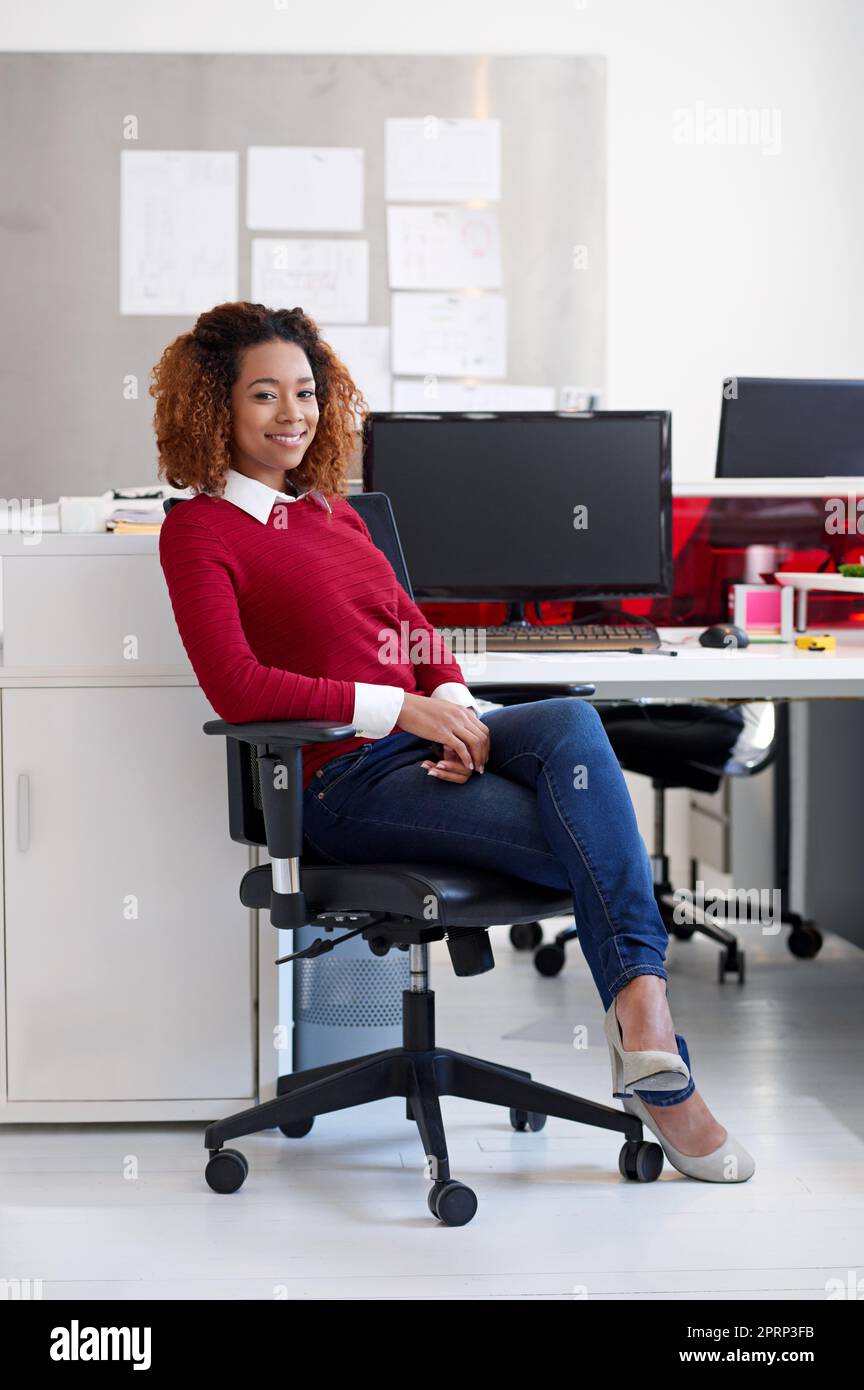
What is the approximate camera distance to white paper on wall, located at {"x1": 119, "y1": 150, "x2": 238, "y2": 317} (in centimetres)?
369

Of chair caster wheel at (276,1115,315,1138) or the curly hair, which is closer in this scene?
the curly hair

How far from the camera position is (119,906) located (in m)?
2.19

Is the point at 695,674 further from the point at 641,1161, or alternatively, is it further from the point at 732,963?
the point at 732,963

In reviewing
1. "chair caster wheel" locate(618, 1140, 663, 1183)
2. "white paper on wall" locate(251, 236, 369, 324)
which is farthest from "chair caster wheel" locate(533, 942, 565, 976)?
"white paper on wall" locate(251, 236, 369, 324)

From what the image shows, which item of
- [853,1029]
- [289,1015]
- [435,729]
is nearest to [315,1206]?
[289,1015]

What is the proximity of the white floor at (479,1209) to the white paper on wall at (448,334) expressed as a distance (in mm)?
1949

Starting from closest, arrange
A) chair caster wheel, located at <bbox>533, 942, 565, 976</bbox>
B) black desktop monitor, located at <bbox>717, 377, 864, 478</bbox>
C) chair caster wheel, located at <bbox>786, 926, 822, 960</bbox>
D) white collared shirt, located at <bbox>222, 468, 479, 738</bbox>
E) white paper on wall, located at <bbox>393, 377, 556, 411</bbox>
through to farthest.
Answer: white collared shirt, located at <bbox>222, 468, 479, 738</bbox> → black desktop monitor, located at <bbox>717, 377, 864, 478</bbox> → chair caster wheel, located at <bbox>533, 942, 565, 976</bbox> → chair caster wheel, located at <bbox>786, 926, 822, 960</bbox> → white paper on wall, located at <bbox>393, 377, 556, 411</bbox>

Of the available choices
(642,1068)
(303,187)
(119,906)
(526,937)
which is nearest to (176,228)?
(303,187)

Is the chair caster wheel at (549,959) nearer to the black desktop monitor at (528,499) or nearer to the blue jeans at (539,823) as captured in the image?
the black desktop monitor at (528,499)

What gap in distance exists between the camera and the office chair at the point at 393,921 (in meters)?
1.75

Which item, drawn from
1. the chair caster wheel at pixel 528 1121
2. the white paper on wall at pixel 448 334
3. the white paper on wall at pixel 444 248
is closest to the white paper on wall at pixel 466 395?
the white paper on wall at pixel 448 334

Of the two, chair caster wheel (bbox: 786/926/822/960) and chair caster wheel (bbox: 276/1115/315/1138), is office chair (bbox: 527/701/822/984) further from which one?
chair caster wheel (bbox: 276/1115/315/1138)
